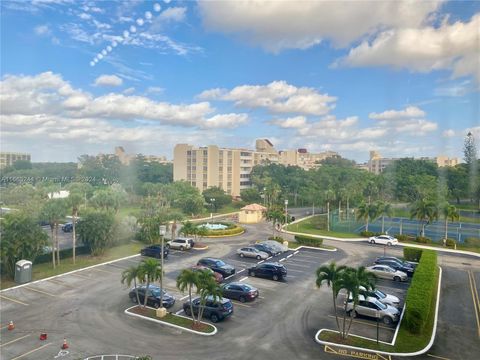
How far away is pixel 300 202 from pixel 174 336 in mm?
70059

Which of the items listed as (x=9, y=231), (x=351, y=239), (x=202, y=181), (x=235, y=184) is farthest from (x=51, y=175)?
(x=351, y=239)

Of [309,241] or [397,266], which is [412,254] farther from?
[309,241]

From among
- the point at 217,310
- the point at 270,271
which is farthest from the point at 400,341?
the point at 270,271

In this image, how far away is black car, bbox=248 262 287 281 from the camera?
27469 mm

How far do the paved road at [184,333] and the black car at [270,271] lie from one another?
0.64 m

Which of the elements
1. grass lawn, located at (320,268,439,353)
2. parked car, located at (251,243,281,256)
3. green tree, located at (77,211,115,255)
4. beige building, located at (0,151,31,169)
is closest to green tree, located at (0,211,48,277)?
green tree, located at (77,211,115,255)

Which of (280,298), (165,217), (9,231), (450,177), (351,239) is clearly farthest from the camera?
(450,177)

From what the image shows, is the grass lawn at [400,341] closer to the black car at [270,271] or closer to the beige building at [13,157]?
the black car at [270,271]

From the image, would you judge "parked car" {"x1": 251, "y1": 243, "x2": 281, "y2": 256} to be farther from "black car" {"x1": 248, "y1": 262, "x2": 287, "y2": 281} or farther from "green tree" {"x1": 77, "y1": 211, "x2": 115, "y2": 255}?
"green tree" {"x1": 77, "y1": 211, "x2": 115, "y2": 255}

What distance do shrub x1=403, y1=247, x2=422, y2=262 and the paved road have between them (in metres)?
4.19

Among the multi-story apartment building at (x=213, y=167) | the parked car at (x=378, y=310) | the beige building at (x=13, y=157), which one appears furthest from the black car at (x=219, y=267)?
the beige building at (x=13, y=157)

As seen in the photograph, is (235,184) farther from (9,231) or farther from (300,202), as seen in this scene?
(9,231)

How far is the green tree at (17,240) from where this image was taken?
26766 millimetres

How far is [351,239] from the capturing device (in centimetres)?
4475
